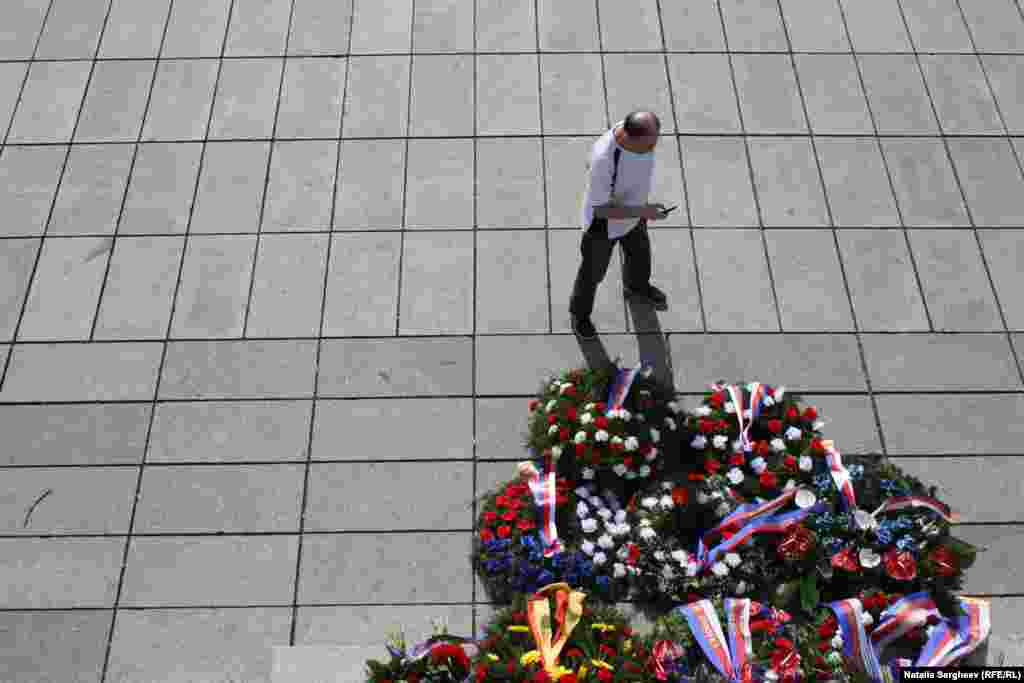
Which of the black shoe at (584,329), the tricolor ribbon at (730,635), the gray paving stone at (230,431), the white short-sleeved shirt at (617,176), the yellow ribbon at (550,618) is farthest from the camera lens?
the black shoe at (584,329)

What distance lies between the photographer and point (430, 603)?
5.70 m

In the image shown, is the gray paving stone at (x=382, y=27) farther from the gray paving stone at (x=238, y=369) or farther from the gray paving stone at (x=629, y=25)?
the gray paving stone at (x=238, y=369)

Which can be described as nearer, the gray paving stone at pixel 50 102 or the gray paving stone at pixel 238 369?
the gray paving stone at pixel 238 369

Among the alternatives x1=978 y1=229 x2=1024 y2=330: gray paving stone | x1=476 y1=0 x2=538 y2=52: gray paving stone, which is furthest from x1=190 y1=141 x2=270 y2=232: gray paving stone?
x1=978 y1=229 x2=1024 y2=330: gray paving stone

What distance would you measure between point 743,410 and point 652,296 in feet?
4.29

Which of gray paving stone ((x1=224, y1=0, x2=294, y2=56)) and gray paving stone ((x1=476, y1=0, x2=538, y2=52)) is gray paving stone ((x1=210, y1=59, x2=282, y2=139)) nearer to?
gray paving stone ((x1=224, y1=0, x2=294, y2=56))

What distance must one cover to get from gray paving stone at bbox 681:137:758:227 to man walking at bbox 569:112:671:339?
1.09m

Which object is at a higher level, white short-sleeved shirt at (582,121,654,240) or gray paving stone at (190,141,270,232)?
white short-sleeved shirt at (582,121,654,240)

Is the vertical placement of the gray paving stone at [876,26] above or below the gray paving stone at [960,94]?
above

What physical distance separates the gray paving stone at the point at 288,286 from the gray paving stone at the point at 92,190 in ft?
4.75

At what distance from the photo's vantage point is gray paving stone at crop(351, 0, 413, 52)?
8.42 metres

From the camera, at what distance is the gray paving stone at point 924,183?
734 centimetres

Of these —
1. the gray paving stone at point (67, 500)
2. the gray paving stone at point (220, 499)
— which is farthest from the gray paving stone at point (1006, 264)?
the gray paving stone at point (67, 500)

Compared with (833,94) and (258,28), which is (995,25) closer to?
(833,94)
